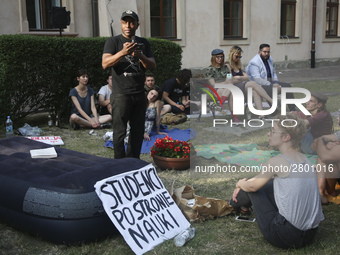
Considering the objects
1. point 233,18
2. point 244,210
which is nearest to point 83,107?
point 244,210

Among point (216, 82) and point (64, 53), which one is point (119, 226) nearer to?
point (216, 82)

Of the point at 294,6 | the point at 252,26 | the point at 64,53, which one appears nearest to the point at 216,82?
the point at 64,53

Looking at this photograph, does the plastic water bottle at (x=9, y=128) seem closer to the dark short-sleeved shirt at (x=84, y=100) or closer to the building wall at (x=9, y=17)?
the dark short-sleeved shirt at (x=84, y=100)

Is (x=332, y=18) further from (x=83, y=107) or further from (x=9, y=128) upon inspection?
(x=9, y=128)

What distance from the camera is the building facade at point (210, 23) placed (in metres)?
13.2

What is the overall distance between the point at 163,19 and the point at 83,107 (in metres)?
7.95

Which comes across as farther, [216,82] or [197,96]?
[197,96]

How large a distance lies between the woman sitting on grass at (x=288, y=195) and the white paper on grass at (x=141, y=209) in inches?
29.1

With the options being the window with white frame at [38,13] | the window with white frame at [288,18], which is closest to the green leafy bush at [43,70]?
the window with white frame at [38,13]

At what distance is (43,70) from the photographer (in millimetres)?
8727

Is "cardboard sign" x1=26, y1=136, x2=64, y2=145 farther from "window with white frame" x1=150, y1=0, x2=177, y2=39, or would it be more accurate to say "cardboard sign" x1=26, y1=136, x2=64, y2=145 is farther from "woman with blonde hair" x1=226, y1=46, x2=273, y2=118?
"window with white frame" x1=150, y1=0, x2=177, y2=39

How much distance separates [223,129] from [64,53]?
399 cm

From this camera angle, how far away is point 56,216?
3.56 metres

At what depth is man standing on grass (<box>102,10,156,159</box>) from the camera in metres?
4.98
